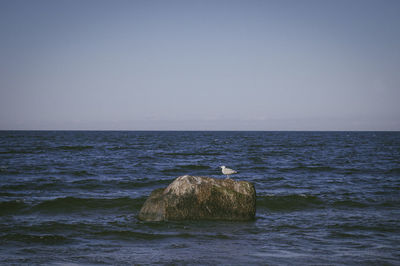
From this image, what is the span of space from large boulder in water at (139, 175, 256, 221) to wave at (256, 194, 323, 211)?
2.57 m

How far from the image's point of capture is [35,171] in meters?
22.5

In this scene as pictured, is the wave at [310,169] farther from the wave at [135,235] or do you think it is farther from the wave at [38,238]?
the wave at [38,238]

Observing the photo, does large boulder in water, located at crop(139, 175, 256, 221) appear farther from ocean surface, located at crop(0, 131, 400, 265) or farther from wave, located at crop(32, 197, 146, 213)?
wave, located at crop(32, 197, 146, 213)

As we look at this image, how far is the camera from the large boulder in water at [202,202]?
10.5 m

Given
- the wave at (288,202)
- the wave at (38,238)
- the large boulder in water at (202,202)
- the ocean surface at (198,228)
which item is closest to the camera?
the ocean surface at (198,228)

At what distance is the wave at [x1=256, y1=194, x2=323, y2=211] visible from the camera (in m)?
13.1

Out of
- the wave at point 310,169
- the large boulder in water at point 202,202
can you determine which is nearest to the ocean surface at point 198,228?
the large boulder in water at point 202,202

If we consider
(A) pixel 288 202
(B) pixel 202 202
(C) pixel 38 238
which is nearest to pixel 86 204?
(C) pixel 38 238

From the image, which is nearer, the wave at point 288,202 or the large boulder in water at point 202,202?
the large boulder in water at point 202,202

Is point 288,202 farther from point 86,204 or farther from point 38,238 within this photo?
point 38,238

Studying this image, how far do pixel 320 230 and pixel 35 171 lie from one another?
1891 centimetres

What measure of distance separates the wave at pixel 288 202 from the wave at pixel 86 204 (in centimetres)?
488

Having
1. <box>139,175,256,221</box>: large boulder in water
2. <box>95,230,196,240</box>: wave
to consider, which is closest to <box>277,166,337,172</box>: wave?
<box>139,175,256,221</box>: large boulder in water

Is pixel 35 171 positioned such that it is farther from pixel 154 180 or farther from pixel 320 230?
pixel 320 230
